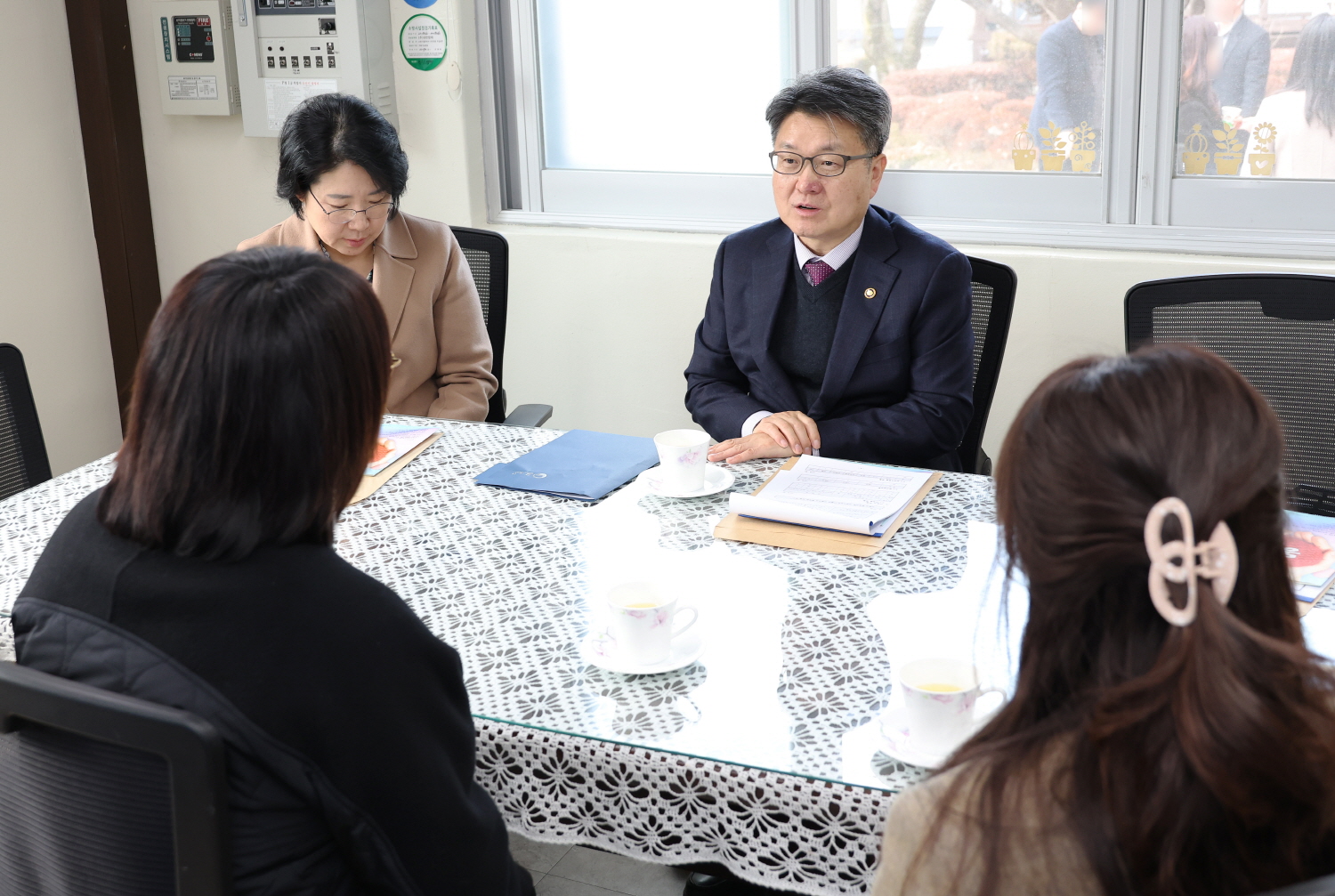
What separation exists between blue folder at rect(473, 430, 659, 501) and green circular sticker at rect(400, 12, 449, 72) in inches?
64.6

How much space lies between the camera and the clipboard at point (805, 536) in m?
1.59

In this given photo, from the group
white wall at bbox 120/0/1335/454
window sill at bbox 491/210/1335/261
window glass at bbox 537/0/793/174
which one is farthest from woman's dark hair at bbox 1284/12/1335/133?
window glass at bbox 537/0/793/174

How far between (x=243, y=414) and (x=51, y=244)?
10.1 feet

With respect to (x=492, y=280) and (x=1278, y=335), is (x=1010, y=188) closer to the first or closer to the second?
(x=1278, y=335)

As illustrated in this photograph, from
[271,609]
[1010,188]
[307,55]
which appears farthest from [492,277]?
[271,609]

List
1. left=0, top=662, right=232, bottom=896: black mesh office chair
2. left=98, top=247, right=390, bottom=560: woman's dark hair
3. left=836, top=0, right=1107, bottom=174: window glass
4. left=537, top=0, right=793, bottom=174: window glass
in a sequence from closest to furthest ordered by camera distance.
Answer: left=0, top=662, right=232, bottom=896: black mesh office chair, left=98, top=247, right=390, bottom=560: woman's dark hair, left=836, top=0, right=1107, bottom=174: window glass, left=537, top=0, right=793, bottom=174: window glass

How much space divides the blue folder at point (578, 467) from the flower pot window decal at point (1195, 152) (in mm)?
1560

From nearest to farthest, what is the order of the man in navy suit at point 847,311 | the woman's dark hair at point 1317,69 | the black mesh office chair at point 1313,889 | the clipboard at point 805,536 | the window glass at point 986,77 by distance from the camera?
the black mesh office chair at point 1313,889 → the clipboard at point 805,536 → the man in navy suit at point 847,311 → the woman's dark hair at point 1317,69 → the window glass at point 986,77

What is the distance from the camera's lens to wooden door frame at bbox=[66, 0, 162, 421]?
3572 mm

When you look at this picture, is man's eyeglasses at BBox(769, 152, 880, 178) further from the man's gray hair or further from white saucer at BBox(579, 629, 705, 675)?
white saucer at BBox(579, 629, 705, 675)

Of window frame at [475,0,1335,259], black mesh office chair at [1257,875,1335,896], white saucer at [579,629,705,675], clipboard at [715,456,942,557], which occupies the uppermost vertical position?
window frame at [475,0,1335,259]

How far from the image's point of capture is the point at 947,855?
792 millimetres

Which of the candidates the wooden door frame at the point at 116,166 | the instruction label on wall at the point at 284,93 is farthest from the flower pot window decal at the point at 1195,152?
the wooden door frame at the point at 116,166

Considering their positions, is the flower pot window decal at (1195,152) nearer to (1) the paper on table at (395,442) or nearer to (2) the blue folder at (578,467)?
(2) the blue folder at (578,467)
